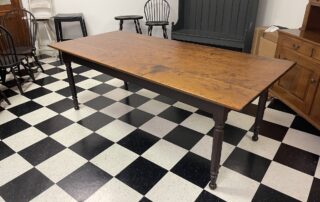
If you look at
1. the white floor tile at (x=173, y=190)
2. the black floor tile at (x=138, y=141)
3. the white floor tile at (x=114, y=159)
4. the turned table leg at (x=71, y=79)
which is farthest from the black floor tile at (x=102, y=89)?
the white floor tile at (x=173, y=190)

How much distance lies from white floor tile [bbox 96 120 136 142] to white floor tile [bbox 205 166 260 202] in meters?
0.92

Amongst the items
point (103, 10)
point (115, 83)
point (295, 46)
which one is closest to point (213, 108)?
point (295, 46)

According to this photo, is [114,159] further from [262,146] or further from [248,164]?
[262,146]

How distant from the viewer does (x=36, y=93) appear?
3.11 meters

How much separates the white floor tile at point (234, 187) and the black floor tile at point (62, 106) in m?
1.80

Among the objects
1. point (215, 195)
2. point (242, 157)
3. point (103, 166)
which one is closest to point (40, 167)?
point (103, 166)

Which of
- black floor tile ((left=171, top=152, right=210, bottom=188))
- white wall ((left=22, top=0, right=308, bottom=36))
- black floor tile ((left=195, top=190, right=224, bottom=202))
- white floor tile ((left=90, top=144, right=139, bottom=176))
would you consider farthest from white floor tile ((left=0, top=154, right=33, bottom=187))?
white wall ((left=22, top=0, right=308, bottom=36))

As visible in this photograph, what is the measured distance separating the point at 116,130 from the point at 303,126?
1798 millimetres

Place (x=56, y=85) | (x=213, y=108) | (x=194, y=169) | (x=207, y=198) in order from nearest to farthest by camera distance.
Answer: (x=213, y=108) → (x=207, y=198) → (x=194, y=169) → (x=56, y=85)

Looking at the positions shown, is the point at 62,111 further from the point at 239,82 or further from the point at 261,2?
the point at 261,2

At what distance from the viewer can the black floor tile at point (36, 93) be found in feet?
9.95

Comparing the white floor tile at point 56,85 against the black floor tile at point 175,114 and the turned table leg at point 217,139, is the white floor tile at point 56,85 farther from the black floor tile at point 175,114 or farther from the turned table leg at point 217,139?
A: the turned table leg at point 217,139

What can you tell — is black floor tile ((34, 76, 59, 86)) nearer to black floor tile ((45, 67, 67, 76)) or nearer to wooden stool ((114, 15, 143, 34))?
black floor tile ((45, 67, 67, 76))

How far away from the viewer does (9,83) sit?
3.40 meters
